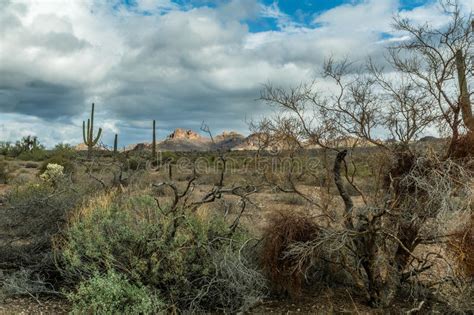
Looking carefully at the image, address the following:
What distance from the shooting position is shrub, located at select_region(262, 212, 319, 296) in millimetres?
8180

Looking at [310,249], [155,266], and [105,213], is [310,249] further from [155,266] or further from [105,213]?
[105,213]

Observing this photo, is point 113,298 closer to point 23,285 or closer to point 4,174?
point 23,285

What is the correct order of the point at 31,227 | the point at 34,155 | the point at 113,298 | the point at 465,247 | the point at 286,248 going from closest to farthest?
the point at 113,298 < the point at 465,247 < the point at 286,248 < the point at 31,227 < the point at 34,155

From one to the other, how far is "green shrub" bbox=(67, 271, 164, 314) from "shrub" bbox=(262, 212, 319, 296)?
6.03 feet

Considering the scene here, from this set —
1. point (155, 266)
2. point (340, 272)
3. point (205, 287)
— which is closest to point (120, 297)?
point (155, 266)

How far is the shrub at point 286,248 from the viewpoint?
8.18 m

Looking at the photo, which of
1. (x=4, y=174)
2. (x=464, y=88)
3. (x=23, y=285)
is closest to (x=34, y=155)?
(x=4, y=174)

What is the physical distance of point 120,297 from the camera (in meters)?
7.71

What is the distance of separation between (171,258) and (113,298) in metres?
1.05

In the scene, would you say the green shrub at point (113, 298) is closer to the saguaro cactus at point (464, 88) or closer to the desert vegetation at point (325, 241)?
the desert vegetation at point (325, 241)

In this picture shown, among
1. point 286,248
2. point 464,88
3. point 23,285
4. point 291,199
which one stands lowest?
point 23,285

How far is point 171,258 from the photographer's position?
8.16 m

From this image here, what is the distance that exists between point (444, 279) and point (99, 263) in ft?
18.1

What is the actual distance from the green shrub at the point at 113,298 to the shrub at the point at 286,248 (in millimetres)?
1838
